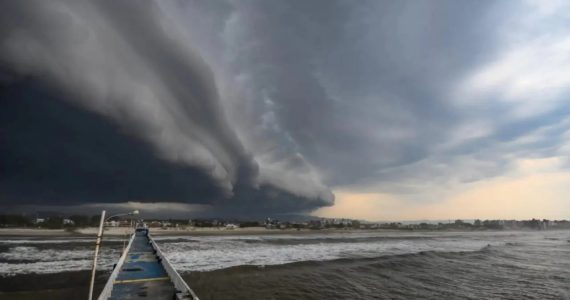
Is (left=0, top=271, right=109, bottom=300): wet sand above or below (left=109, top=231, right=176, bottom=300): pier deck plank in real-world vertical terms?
below

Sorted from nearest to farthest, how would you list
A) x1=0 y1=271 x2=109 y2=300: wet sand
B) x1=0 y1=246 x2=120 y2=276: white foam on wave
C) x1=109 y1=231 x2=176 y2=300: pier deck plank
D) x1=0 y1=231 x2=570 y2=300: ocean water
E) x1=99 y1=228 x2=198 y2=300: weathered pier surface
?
x1=99 y1=228 x2=198 y2=300: weathered pier surface < x1=109 y1=231 x2=176 y2=300: pier deck plank < x1=0 y1=271 x2=109 y2=300: wet sand < x1=0 y1=231 x2=570 y2=300: ocean water < x1=0 y1=246 x2=120 y2=276: white foam on wave

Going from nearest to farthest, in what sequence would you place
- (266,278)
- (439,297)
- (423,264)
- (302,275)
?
(439,297) → (266,278) → (302,275) → (423,264)

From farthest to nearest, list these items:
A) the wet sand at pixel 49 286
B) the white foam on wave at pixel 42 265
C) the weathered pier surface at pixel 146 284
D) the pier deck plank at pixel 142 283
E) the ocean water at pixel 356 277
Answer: the white foam on wave at pixel 42 265 → the ocean water at pixel 356 277 → the wet sand at pixel 49 286 → the pier deck plank at pixel 142 283 → the weathered pier surface at pixel 146 284

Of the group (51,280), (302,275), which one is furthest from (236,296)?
(51,280)

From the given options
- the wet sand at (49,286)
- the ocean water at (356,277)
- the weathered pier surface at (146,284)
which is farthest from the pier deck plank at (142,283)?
the wet sand at (49,286)

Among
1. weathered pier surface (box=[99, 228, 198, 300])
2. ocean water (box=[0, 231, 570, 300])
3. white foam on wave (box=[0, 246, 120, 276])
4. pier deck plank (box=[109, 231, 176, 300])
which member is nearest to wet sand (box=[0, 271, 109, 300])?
ocean water (box=[0, 231, 570, 300])

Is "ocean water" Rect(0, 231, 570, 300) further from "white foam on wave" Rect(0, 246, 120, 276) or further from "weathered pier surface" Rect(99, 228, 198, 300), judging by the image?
"weathered pier surface" Rect(99, 228, 198, 300)

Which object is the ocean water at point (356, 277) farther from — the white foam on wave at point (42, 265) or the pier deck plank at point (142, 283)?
the pier deck plank at point (142, 283)

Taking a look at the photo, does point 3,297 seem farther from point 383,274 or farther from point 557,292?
point 557,292

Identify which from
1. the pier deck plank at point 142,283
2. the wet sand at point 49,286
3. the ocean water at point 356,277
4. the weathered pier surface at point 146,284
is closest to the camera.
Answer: the weathered pier surface at point 146,284

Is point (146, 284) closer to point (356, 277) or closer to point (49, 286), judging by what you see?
point (49, 286)

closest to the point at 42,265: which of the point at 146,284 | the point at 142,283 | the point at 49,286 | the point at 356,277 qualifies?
the point at 49,286
